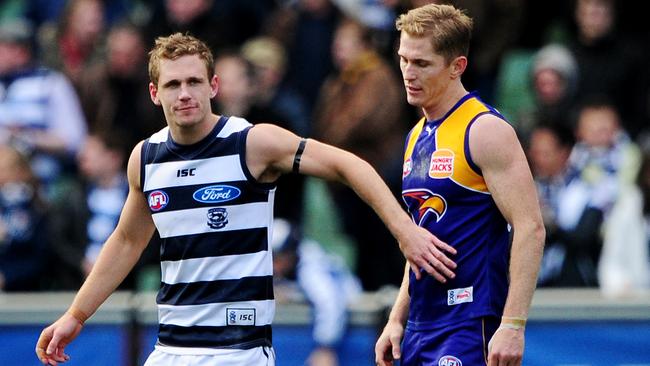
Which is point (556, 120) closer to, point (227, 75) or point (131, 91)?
point (227, 75)

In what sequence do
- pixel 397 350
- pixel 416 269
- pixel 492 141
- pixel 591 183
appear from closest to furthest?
pixel 492 141, pixel 416 269, pixel 397 350, pixel 591 183

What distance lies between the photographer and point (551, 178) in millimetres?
10320

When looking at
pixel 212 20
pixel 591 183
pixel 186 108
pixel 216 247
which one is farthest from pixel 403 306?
pixel 212 20

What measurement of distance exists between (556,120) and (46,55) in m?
5.16

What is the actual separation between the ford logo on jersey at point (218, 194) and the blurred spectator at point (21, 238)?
4.92 m

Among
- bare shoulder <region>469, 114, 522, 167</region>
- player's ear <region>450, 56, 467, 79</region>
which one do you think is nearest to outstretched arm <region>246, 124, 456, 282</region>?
bare shoulder <region>469, 114, 522, 167</region>

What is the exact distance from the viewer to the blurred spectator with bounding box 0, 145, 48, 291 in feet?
34.8

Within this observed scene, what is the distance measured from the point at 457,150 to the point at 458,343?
863 millimetres

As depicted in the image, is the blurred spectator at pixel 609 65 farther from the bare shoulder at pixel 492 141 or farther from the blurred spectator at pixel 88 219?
the bare shoulder at pixel 492 141

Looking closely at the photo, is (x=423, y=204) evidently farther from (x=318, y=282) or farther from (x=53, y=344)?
(x=318, y=282)

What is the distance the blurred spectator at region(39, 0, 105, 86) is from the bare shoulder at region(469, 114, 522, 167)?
7356 millimetres

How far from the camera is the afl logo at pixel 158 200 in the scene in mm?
6152

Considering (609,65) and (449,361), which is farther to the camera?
(609,65)

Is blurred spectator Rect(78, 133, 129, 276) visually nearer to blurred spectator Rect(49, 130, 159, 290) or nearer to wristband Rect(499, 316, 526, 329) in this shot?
blurred spectator Rect(49, 130, 159, 290)
